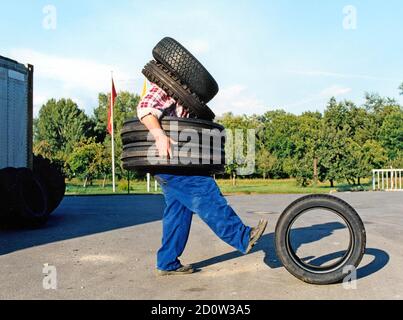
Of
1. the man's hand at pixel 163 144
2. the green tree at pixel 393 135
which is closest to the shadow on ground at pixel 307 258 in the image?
the man's hand at pixel 163 144

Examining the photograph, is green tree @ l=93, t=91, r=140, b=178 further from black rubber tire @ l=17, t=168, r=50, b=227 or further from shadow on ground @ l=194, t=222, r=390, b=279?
shadow on ground @ l=194, t=222, r=390, b=279

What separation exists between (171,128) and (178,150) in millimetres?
193

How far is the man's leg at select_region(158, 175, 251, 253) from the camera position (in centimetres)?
422

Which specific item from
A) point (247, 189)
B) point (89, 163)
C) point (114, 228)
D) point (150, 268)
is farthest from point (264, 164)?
point (150, 268)

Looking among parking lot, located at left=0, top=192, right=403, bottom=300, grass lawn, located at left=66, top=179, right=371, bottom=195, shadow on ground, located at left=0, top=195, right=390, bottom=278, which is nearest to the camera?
parking lot, located at left=0, top=192, right=403, bottom=300

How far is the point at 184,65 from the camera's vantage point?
4.43 metres

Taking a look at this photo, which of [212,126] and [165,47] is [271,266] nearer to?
[212,126]

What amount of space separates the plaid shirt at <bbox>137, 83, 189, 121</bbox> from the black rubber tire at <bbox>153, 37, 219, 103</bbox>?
0.19 m

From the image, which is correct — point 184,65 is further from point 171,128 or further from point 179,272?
point 179,272

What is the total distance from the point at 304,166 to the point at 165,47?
101ft

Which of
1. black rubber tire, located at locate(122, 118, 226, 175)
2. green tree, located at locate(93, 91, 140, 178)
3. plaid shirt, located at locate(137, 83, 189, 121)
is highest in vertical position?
green tree, located at locate(93, 91, 140, 178)

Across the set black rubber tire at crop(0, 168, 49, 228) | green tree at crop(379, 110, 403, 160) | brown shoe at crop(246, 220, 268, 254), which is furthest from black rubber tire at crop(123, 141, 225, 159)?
green tree at crop(379, 110, 403, 160)

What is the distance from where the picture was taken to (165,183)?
4.46 meters
